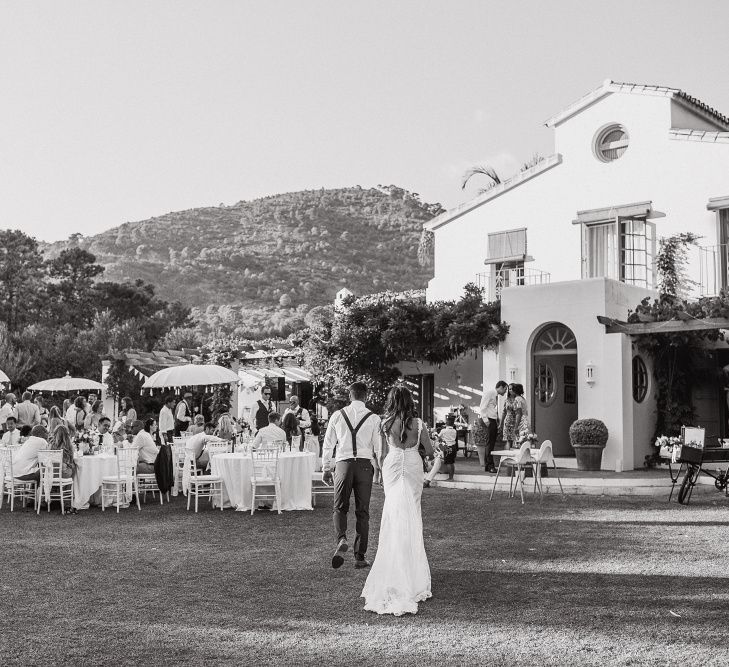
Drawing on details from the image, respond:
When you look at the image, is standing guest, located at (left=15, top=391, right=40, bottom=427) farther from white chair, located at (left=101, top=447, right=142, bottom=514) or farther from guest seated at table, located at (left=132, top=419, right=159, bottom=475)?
white chair, located at (left=101, top=447, right=142, bottom=514)

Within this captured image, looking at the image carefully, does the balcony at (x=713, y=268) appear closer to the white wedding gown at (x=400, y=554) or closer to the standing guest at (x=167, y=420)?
the standing guest at (x=167, y=420)

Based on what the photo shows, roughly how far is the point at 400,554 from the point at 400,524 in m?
0.25

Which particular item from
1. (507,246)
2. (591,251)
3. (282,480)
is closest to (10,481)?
(282,480)

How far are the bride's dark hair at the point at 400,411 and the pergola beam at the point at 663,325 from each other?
940 centimetres

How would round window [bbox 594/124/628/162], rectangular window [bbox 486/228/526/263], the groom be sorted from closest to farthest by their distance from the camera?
the groom, round window [bbox 594/124/628/162], rectangular window [bbox 486/228/526/263]

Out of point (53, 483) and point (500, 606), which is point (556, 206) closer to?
point (53, 483)

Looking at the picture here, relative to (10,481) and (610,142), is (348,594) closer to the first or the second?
(10,481)

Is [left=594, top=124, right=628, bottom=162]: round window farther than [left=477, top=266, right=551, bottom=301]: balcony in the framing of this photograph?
No

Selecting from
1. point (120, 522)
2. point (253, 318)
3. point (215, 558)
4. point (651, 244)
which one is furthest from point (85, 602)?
point (253, 318)

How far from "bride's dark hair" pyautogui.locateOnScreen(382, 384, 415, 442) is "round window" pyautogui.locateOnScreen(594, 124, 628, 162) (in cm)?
1405

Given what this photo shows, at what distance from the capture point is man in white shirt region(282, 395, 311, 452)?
15.1m

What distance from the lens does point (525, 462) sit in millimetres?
12828

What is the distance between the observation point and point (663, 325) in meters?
15.9

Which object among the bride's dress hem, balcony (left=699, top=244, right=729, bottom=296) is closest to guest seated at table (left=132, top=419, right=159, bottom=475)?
the bride's dress hem
